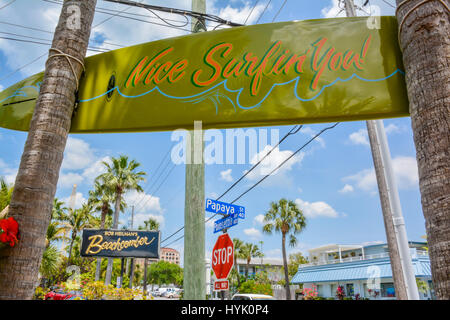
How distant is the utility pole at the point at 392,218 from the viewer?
7977 mm

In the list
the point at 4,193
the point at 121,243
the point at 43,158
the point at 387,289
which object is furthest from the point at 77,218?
the point at 43,158

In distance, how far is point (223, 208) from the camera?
705 cm

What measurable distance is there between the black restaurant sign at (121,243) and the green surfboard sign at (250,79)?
A: 16.4 metres

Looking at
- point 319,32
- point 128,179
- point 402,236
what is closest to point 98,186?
point 128,179

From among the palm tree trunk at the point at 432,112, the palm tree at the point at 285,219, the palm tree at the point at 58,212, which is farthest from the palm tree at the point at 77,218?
the palm tree trunk at the point at 432,112

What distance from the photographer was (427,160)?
2.27 m

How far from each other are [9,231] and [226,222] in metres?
4.97

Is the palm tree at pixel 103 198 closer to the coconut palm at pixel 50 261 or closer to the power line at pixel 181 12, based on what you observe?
the coconut palm at pixel 50 261

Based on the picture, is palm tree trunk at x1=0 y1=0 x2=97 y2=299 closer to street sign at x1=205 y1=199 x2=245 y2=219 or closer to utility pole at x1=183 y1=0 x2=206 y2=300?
utility pole at x1=183 y1=0 x2=206 y2=300

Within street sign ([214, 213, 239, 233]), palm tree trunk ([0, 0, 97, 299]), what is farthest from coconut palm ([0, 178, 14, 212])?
palm tree trunk ([0, 0, 97, 299])

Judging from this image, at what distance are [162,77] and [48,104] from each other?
1.13m
